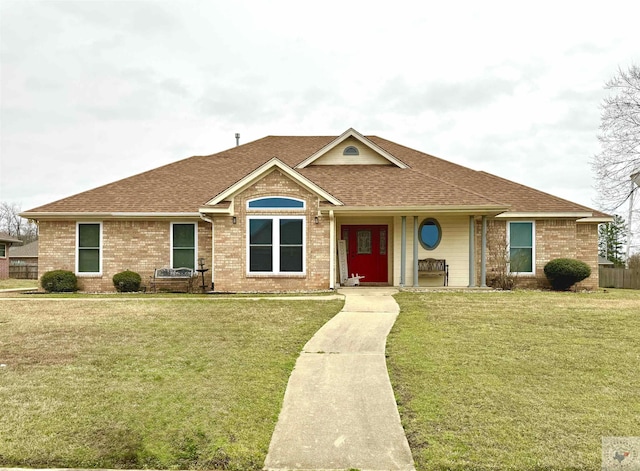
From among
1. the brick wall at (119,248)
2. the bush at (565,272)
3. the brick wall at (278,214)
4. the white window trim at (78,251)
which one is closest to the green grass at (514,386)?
the brick wall at (278,214)

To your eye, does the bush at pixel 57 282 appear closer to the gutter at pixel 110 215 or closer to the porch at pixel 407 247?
the gutter at pixel 110 215

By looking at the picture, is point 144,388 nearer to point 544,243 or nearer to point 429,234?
point 429,234

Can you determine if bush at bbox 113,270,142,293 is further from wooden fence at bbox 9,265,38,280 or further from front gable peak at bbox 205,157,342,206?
wooden fence at bbox 9,265,38,280

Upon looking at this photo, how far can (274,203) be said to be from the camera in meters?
15.9

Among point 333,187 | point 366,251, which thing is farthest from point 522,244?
point 333,187

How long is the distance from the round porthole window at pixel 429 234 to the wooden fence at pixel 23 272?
28.2 m

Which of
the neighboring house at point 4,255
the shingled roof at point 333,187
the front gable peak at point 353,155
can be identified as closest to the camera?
the shingled roof at point 333,187

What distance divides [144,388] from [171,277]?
11.9m

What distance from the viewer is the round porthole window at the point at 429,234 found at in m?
Answer: 17.3

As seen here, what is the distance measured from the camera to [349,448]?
420 centimetres

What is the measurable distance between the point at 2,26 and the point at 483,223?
55.8 feet

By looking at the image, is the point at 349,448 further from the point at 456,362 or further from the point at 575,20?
the point at 575,20

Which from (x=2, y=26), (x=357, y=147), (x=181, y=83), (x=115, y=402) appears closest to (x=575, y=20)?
(x=357, y=147)

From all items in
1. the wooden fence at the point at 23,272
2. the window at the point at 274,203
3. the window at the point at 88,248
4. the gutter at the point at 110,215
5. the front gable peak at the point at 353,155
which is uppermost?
the front gable peak at the point at 353,155
